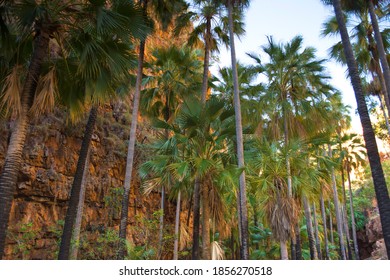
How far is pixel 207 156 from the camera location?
11.7 metres

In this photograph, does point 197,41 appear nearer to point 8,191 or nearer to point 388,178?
point 8,191

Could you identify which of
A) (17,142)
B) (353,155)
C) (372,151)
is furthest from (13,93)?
(353,155)

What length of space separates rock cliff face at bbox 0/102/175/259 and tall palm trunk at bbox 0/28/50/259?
4.38m

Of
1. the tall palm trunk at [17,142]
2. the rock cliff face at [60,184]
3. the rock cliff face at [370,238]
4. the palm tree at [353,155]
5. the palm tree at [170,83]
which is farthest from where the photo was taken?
the rock cliff face at [370,238]

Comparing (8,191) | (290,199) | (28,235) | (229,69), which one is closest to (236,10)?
(229,69)

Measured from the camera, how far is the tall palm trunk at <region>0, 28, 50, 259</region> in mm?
6262

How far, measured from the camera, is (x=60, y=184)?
13922mm

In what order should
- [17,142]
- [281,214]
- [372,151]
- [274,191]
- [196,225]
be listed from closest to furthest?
1. [17,142]
2. [372,151]
3. [281,214]
4. [274,191]
5. [196,225]

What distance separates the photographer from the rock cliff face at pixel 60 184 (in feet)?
41.1

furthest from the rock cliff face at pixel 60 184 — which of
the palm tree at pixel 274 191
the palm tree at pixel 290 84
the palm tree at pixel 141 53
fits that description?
the palm tree at pixel 290 84

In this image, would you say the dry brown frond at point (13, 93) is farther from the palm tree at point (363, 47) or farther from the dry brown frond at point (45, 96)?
the palm tree at point (363, 47)

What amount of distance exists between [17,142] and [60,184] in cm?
761

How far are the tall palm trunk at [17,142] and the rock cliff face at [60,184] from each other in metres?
4.38

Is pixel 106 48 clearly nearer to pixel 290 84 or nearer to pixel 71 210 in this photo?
pixel 71 210
